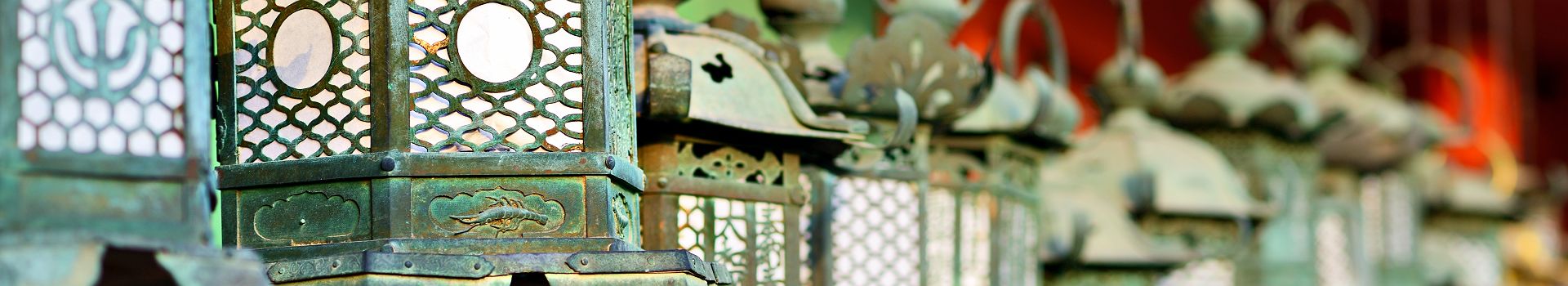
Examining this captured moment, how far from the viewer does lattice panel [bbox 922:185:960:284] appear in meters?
6.55

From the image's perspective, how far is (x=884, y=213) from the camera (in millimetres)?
6254

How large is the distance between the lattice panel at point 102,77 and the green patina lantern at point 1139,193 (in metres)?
4.84

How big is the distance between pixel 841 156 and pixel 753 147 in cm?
69

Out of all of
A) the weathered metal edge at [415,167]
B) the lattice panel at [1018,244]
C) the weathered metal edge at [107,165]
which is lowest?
the lattice panel at [1018,244]

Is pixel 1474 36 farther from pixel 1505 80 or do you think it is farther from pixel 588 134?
pixel 588 134

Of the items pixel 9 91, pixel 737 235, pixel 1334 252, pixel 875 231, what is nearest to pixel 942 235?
pixel 875 231

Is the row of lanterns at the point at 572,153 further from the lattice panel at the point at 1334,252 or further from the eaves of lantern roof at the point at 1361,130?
the eaves of lantern roof at the point at 1361,130

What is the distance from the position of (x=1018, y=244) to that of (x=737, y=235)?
6.08 ft

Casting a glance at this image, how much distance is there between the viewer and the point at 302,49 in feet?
12.9

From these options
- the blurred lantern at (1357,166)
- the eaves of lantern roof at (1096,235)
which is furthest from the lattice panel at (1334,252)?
the eaves of lantern roof at (1096,235)

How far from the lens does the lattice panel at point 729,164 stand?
17.0 feet

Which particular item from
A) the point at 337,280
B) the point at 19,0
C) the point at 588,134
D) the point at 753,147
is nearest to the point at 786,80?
the point at 753,147

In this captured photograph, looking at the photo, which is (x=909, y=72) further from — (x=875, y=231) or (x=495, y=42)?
(x=495, y=42)

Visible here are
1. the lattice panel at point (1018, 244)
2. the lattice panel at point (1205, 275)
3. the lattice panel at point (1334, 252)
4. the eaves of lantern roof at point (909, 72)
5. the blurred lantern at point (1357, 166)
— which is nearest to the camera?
the eaves of lantern roof at point (909, 72)
